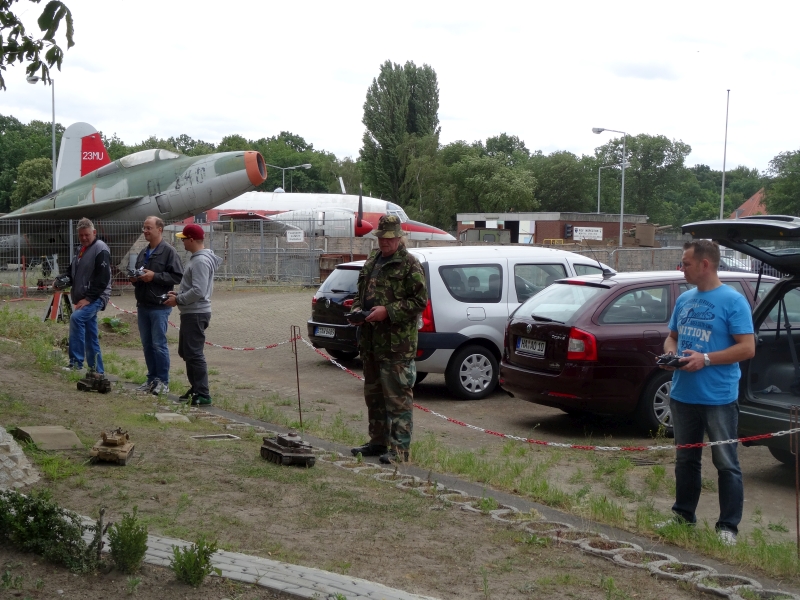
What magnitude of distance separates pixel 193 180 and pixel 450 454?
20780 mm

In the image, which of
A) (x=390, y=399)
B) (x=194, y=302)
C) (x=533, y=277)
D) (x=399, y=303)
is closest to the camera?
(x=399, y=303)

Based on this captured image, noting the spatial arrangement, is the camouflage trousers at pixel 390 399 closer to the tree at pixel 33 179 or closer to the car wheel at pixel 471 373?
the car wheel at pixel 471 373

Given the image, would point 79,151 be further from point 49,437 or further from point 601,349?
point 49,437

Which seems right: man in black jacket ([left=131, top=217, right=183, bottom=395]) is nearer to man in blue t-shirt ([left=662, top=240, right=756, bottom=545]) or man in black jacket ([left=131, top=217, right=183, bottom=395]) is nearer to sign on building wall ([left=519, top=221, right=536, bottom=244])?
man in blue t-shirt ([left=662, top=240, right=756, bottom=545])

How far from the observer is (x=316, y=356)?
1513 cm

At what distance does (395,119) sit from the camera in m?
79.9

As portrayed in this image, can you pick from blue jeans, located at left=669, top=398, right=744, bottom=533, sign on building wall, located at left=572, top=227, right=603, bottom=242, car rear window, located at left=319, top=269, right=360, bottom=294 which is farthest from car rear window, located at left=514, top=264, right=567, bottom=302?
sign on building wall, located at left=572, top=227, right=603, bottom=242

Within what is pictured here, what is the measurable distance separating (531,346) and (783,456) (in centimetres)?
271

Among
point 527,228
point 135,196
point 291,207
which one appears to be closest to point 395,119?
point 527,228

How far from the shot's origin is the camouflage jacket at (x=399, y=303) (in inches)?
277

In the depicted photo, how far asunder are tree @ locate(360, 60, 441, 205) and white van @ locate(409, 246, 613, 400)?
6859cm

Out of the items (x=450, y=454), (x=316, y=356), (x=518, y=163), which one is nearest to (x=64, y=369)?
(x=316, y=356)

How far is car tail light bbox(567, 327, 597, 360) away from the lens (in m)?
8.75

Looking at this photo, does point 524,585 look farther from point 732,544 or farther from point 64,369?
point 64,369
